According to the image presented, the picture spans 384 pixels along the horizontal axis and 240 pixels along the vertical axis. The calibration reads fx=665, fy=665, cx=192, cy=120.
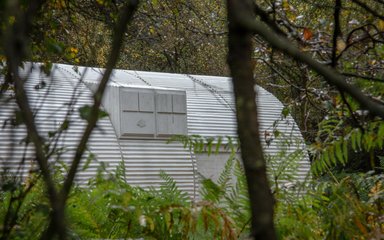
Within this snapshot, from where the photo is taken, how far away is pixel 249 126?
82cm

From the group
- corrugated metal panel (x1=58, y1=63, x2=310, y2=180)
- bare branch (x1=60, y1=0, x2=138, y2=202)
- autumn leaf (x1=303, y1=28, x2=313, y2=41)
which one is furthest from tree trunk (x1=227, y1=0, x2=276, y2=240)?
corrugated metal panel (x1=58, y1=63, x2=310, y2=180)

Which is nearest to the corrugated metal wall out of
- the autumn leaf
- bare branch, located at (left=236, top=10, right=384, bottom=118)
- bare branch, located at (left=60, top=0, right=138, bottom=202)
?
the autumn leaf

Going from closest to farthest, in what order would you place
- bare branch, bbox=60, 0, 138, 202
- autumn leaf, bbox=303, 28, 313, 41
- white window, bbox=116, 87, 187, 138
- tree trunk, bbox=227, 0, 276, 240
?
tree trunk, bbox=227, 0, 276, 240, bare branch, bbox=60, 0, 138, 202, autumn leaf, bbox=303, 28, 313, 41, white window, bbox=116, 87, 187, 138

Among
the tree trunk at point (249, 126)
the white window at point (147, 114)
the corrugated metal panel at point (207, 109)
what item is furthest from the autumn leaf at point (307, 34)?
the corrugated metal panel at point (207, 109)

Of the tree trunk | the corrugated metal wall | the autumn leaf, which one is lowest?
the tree trunk

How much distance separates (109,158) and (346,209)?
6.72 m

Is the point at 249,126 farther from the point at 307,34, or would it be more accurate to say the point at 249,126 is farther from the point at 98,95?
the point at 307,34

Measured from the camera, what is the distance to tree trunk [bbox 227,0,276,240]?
782 mm

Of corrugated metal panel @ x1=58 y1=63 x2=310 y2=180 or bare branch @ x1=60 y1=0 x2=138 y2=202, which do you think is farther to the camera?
corrugated metal panel @ x1=58 y1=63 x2=310 y2=180

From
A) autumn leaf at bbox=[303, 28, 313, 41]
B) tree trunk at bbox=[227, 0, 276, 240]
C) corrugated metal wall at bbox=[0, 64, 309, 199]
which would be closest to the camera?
tree trunk at bbox=[227, 0, 276, 240]

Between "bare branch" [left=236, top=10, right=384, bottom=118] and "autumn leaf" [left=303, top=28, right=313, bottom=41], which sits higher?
"autumn leaf" [left=303, top=28, right=313, bottom=41]

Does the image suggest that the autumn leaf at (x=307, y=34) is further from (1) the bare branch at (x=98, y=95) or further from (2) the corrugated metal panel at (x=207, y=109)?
(2) the corrugated metal panel at (x=207, y=109)

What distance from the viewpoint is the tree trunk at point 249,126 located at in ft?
2.56

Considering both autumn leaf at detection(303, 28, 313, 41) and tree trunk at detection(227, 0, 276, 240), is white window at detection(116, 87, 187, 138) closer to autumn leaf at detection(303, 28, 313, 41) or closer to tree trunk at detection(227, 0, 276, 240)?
autumn leaf at detection(303, 28, 313, 41)
